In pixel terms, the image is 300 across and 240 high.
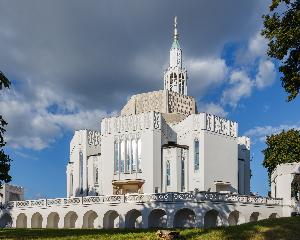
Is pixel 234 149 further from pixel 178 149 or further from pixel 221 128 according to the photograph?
pixel 178 149

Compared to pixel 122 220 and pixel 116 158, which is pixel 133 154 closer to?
pixel 116 158

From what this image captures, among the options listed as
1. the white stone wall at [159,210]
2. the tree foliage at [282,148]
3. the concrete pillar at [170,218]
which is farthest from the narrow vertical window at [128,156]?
the tree foliage at [282,148]

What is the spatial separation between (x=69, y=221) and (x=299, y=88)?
39.8m

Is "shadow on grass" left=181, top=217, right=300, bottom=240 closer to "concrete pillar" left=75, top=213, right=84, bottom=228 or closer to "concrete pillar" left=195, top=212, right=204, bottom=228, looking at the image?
"concrete pillar" left=195, top=212, right=204, bottom=228

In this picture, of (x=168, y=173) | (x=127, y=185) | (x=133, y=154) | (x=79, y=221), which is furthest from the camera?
(x=127, y=185)

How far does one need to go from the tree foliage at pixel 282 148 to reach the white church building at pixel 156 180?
5.90 meters

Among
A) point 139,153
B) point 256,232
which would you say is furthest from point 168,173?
point 256,232

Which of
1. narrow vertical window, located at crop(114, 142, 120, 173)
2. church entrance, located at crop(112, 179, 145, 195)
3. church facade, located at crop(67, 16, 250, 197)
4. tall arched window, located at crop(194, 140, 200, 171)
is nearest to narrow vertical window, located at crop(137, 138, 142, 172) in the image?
church facade, located at crop(67, 16, 250, 197)

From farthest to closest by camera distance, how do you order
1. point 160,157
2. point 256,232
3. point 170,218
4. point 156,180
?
1. point 160,157
2. point 156,180
3. point 170,218
4. point 256,232

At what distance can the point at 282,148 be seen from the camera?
7750cm

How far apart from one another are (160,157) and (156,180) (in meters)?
2.88

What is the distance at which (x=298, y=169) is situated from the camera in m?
59.0

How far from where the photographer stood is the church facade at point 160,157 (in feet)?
209

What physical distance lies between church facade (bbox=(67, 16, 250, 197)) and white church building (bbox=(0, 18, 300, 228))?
12cm
